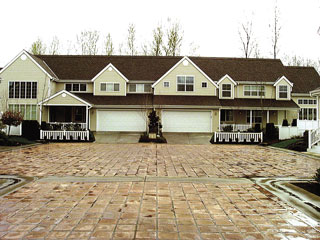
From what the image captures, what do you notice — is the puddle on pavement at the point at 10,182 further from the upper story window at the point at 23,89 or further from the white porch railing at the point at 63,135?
the upper story window at the point at 23,89

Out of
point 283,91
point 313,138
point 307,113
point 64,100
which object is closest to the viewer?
point 313,138

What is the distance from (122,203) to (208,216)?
5.48 ft

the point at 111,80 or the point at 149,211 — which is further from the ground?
the point at 111,80

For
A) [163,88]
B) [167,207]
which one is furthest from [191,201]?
[163,88]

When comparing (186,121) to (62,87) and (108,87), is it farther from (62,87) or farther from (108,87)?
(62,87)

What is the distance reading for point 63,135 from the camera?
73.6ft

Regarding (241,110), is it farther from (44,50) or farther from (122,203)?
(44,50)

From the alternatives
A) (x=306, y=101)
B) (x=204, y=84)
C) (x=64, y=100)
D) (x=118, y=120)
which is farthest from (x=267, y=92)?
(x=64, y=100)

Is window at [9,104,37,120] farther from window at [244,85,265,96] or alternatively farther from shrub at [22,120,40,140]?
window at [244,85,265,96]

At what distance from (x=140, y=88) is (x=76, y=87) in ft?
22.0

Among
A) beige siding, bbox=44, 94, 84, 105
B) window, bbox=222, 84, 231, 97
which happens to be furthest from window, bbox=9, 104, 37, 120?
window, bbox=222, 84, 231, 97

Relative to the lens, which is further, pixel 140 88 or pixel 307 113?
pixel 307 113

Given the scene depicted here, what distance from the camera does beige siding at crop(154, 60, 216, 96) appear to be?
28156 millimetres

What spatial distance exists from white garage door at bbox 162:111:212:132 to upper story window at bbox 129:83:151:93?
3.68 meters
